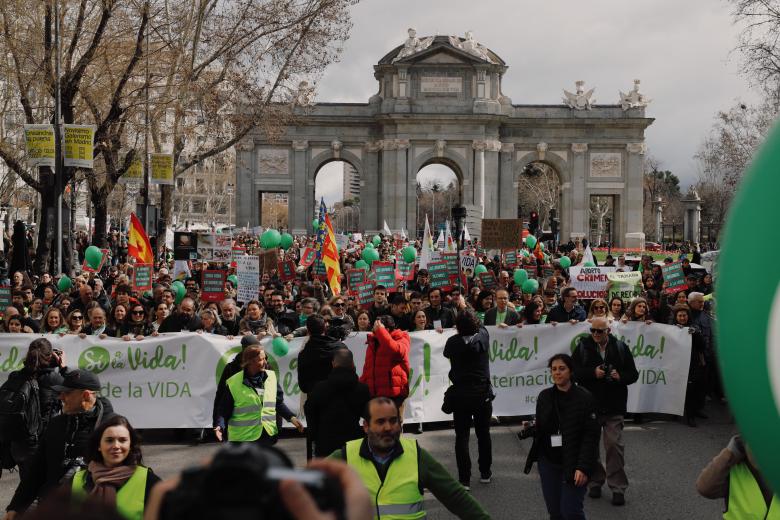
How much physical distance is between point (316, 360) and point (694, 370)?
5.80 meters

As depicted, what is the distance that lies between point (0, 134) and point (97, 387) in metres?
29.0

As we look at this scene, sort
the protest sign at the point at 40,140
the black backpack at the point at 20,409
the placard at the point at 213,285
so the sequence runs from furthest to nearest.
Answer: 1. the protest sign at the point at 40,140
2. the placard at the point at 213,285
3. the black backpack at the point at 20,409

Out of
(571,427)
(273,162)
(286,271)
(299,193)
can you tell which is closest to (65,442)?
(571,427)

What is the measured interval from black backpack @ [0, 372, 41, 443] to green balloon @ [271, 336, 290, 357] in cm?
369

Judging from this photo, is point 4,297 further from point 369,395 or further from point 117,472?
point 117,472

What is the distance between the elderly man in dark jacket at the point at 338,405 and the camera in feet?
23.2

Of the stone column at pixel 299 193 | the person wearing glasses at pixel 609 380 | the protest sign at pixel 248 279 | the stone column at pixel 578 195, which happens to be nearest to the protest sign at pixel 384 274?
the protest sign at pixel 248 279

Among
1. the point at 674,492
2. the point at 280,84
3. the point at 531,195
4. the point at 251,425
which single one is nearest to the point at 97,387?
the point at 251,425

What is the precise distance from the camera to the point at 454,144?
199ft

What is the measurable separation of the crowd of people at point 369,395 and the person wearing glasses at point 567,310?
0.07 feet

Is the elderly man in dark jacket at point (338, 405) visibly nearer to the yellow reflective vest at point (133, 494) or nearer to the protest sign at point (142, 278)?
the yellow reflective vest at point (133, 494)

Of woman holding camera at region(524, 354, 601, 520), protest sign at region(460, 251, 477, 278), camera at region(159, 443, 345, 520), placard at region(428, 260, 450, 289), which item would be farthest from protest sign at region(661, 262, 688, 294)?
camera at region(159, 443, 345, 520)

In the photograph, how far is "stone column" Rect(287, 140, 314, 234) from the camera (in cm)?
6088

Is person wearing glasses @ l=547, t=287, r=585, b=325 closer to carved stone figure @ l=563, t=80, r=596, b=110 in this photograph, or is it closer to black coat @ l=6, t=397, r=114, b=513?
black coat @ l=6, t=397, r=114, b=513
